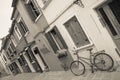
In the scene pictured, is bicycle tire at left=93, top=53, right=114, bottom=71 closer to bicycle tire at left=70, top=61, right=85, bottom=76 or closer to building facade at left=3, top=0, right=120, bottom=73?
building facade at left=3, top=0, right=120, bottom=73

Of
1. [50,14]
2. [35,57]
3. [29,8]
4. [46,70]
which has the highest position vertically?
[29,8]

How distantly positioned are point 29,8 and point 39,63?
569cm

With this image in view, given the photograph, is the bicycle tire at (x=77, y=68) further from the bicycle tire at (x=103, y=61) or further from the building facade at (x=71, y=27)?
the bicycle tire at (x=103, y=61)

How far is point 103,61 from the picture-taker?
8.82 meters

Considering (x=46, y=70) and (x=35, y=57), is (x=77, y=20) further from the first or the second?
(x=35, y=57)

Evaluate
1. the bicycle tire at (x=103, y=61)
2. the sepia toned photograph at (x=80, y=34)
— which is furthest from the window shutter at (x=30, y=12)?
the bicycle tire at (x=103, y=61)

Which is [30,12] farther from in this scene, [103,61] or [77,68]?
[103,61]

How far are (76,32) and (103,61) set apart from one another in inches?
94.6

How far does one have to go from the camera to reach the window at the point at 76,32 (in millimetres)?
10203

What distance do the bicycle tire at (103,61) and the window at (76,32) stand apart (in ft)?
4.18

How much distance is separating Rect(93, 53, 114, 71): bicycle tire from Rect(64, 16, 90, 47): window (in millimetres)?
1275

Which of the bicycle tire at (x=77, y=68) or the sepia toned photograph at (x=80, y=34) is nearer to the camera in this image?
the sepia toned photograph at (x=80, y=34)

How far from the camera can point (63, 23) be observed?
36.6ft

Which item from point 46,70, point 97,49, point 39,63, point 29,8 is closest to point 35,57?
point 39,63
